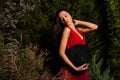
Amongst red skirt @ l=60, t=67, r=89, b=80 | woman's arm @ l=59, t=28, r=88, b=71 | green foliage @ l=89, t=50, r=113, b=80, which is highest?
woman's arm @ l=59, t=28, r=88, b=71

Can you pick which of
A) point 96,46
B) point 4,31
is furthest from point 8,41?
point 96,46

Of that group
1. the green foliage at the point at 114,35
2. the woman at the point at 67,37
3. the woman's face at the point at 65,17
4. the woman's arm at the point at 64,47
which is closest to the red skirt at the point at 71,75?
the woman at the point at 67,37

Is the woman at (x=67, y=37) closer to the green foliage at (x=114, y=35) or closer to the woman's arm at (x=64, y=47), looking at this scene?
the woman's arm at (x=64, y=47)

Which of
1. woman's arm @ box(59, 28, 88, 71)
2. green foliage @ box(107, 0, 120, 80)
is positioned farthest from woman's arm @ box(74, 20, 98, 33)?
green foliage @ box(107, 0, 120, 80)

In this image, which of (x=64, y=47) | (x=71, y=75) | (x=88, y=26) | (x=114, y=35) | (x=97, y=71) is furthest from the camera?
(x=114, y=35)

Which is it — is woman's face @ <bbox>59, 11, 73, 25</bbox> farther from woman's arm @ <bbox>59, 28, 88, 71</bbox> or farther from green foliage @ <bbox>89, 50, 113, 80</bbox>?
green foliage @ <bbox>89, 50, 113, 80</bbox>

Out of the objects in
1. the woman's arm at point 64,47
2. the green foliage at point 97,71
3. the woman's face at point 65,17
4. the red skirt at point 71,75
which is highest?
the woman's face at point 65,17

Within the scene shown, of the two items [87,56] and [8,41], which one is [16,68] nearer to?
[87,56]

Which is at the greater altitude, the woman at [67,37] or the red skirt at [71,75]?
the woman at [67,37]

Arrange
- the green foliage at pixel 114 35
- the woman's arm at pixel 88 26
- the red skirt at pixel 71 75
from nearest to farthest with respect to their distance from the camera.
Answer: the red skirt at pixel 71 75, the woman's arm at pixel 88 26, the green foliage at pixel 114 35

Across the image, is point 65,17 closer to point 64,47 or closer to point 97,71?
point 64,47

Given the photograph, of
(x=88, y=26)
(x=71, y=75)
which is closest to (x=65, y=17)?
(x=88, y=26)

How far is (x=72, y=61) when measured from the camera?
7.02 metres

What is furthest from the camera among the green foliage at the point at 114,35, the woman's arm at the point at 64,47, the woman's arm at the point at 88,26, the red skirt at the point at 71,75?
the green foliage at the point at 114,35
